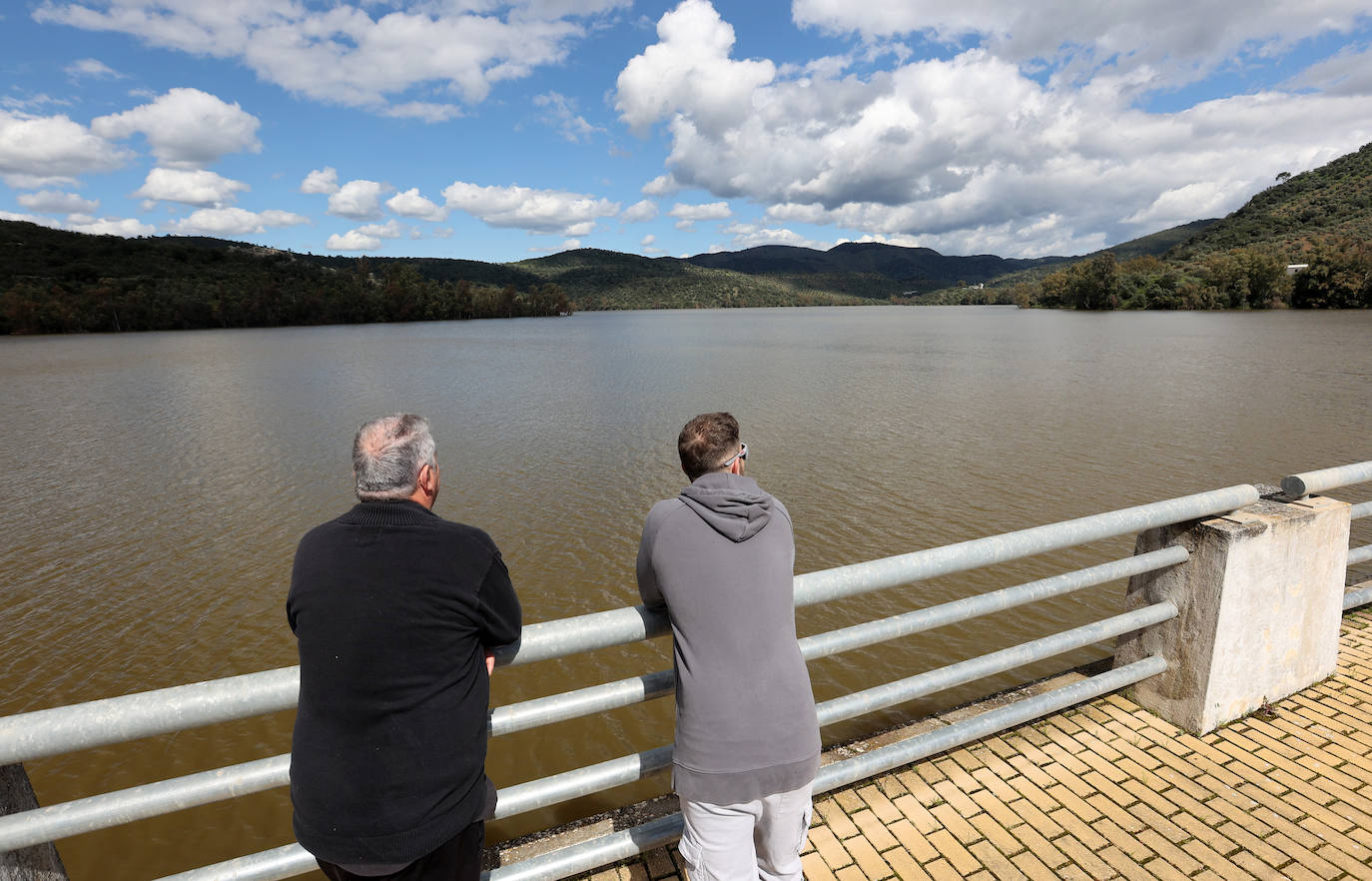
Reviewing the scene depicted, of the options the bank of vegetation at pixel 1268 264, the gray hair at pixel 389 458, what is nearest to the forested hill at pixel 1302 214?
the bank of vegetation at pixel 1268 264

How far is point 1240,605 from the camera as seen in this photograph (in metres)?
3.46

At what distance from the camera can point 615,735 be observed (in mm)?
6266

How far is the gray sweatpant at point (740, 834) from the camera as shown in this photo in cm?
221

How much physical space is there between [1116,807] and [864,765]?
1.30m

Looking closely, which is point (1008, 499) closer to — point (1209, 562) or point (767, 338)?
point (1209, 562)

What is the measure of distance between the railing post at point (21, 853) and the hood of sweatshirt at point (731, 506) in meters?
2.01

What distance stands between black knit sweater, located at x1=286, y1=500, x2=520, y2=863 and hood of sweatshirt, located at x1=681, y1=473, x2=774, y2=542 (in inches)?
26.0

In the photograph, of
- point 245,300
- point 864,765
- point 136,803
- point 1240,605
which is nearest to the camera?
point 136,803

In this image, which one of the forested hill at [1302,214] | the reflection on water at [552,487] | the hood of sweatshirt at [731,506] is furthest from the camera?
the forested hill at [1302,214]

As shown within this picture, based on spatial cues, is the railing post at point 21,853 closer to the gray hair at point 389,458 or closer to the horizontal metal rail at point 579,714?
the horizontal metal rail at point 579,714

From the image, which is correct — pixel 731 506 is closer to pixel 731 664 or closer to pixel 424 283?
pixel 731 664

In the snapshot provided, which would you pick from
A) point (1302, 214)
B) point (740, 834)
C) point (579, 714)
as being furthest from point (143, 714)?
point (1302, 214)

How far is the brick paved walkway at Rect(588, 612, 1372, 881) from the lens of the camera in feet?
9.32

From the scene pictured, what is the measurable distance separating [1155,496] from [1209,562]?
33.5 feet
